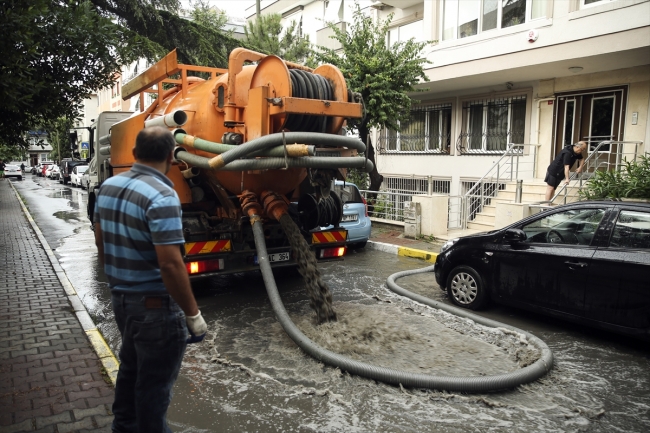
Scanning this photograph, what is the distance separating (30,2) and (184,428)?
5.09 meters

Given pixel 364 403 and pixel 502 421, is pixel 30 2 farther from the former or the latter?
pixel 502 421

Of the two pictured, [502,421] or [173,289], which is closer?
[173,289]

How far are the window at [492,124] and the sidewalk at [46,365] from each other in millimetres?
12633

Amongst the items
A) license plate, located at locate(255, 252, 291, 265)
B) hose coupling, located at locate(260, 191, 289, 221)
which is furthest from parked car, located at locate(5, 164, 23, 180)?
hose coupling, located at locate(260, 191, 289, 221)

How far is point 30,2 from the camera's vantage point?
18.5 feet

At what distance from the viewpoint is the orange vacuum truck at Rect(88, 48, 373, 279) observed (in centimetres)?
511

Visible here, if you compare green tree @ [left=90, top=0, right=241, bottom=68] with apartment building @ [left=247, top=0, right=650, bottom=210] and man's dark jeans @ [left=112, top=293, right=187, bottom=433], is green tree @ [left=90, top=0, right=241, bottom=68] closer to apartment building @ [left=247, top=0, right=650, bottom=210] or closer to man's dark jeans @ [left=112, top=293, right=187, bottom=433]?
apartment building @ [left=247, top=0, right=650, bottom=210]

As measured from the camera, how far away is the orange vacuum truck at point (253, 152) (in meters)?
5.11

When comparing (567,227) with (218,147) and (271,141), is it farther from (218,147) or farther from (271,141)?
(218,147)

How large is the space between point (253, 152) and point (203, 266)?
2083 millimetres

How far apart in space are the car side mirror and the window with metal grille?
10.7 metres

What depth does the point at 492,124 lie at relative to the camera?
15.5 metres

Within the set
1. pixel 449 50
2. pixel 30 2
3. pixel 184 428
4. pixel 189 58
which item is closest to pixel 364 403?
pixel 184 428

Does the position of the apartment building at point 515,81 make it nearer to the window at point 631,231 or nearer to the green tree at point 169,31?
the green tree at point 169,31
